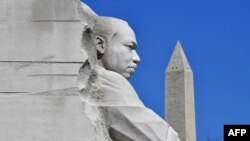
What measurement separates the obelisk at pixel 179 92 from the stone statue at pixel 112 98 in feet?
128

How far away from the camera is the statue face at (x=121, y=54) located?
17.3 feet

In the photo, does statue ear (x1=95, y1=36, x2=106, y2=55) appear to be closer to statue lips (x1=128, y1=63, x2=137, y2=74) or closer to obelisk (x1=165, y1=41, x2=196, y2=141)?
statue lips (x1=128, y1=63, x2=137, y2=74)

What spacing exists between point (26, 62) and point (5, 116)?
0.34 meters

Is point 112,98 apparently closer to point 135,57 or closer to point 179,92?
point 135,57

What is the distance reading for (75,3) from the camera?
4.97 metres

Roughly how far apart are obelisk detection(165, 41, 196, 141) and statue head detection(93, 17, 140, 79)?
39.0m

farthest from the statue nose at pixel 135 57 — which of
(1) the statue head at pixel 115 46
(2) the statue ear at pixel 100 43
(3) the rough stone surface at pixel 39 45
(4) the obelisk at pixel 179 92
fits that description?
(4) the obelisk at pixel 179 92

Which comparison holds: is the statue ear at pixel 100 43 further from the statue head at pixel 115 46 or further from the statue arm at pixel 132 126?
the statue arm at pixel 132 126

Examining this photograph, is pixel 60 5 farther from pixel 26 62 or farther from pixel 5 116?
pixel 5 116

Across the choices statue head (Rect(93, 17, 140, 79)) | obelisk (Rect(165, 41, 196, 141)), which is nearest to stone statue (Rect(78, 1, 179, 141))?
statue head (Rect(93, 17, 140, 79))

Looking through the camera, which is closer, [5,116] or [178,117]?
[5,116]

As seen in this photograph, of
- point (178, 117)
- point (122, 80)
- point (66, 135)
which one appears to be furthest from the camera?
point (178, 117)

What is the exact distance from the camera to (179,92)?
45125 millimetres

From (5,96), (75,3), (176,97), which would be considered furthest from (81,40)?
(176,97)
